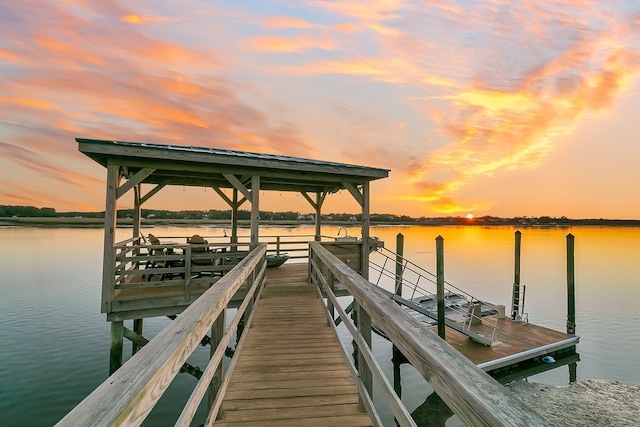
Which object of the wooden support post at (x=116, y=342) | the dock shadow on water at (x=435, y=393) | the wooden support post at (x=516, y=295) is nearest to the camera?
the wooden support post at (x=116, y=342)

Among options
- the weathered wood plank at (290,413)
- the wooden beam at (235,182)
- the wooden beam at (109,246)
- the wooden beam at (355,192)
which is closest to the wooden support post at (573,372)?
the wooden beam at (355,192)

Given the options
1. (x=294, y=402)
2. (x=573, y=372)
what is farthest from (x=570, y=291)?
(x=294, y=402)

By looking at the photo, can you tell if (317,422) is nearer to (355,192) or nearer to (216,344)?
(216,344)

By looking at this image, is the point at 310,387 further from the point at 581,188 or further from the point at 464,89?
the point at 581,188

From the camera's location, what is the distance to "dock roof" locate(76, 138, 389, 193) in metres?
6.34

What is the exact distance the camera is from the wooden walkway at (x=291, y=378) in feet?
8.14

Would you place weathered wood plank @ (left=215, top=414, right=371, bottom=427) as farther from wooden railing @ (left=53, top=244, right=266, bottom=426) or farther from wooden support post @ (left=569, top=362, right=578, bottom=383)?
wooden support post @ (left=569, top=362, right=578, bottom=383)

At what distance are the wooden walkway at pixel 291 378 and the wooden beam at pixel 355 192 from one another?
427 cm

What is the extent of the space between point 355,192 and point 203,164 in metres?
4.18

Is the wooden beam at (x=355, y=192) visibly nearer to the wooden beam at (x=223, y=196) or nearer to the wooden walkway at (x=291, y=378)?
the wooden walkway at (x=291, y=378)

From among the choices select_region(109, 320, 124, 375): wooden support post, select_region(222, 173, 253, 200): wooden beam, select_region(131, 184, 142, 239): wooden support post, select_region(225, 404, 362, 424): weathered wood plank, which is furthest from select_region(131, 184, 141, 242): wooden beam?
select_region(225, 404, 362, 424): weathered wood plank

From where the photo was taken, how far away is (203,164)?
289 inches

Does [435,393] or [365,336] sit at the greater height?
[365,336]

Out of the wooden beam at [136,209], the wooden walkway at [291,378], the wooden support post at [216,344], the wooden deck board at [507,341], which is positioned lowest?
the wooden deck board at [507,341]
